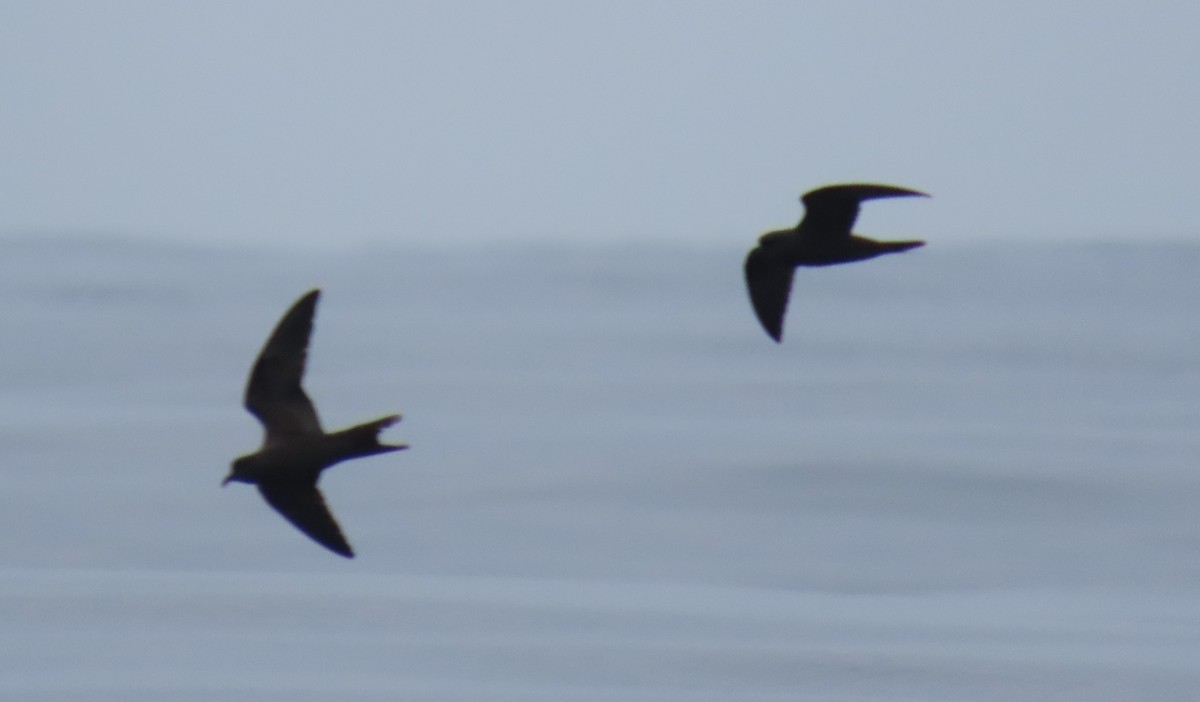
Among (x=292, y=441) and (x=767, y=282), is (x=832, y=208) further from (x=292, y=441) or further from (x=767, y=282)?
(x=292, y=441)

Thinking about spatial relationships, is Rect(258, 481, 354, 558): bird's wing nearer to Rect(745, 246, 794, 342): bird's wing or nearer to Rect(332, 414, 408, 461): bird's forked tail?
Rect(332, 414, 408, 461): bird's forked tail

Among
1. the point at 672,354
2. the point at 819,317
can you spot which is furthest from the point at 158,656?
the point at 819,317

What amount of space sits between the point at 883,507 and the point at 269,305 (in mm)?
36803

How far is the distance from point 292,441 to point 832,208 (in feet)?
6.42

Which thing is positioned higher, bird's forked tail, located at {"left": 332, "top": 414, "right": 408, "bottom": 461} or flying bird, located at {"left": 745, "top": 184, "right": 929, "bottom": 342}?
flying bird, located at {"left": 745, "top": 184, "right": 929, "bottom": 342}

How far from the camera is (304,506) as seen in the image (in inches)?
308

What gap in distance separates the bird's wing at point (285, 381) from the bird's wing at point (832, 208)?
1.69m

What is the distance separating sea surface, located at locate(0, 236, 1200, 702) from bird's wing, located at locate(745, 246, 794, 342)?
1207 cm

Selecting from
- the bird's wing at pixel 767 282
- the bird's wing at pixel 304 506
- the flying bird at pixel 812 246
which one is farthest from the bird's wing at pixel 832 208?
the bird's wing at pixel 304 506

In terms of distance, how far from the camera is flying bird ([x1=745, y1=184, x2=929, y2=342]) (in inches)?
297

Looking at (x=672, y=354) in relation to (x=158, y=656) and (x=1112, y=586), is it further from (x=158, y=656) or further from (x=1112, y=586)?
(x=158, y=656)

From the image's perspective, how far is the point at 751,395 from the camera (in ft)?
147

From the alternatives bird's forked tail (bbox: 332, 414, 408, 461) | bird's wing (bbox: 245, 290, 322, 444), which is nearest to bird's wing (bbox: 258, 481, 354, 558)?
bird's wing (bbox: 245, 290, 322, 444)

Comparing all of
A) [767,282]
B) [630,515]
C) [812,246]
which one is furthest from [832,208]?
[630,515]
